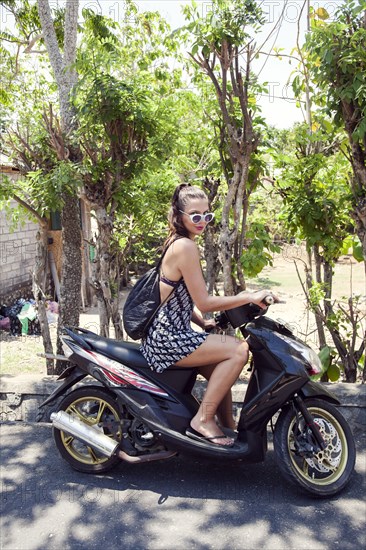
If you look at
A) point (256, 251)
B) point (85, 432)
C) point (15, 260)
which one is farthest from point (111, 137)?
point (15, 260)

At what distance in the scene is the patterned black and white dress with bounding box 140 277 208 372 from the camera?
11.9ft

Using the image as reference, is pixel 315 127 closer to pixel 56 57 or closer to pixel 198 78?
pixel 198 78

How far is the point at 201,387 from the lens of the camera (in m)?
4.62

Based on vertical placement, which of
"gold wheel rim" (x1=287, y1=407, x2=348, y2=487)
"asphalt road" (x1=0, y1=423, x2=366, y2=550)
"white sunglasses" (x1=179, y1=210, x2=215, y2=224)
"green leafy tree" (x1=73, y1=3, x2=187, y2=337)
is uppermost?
"green leafy tree" (x1=73, y1=3, x2=187, y2=337)

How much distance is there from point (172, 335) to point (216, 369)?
14.1 inches

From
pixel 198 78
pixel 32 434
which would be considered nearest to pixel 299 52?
pixel 198 78

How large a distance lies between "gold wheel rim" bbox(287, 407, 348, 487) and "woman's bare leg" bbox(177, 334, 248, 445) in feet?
1.56

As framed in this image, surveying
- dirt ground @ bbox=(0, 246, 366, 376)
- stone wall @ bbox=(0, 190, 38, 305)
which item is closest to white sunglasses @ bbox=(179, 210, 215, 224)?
dirt ground @ bbox=(0, 246, 366, 376)

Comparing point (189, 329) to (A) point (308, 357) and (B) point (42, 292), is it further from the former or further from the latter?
(B) point (42, 292)

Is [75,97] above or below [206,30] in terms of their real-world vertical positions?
below

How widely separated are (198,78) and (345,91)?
3.05m

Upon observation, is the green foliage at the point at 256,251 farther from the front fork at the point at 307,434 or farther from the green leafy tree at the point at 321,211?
the front fork at the point at 307,434

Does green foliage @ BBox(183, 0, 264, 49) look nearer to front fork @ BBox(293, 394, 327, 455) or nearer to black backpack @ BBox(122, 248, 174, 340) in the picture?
black backpack @ BBox(122, 248, 174, 340)

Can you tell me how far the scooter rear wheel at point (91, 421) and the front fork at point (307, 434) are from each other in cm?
120
